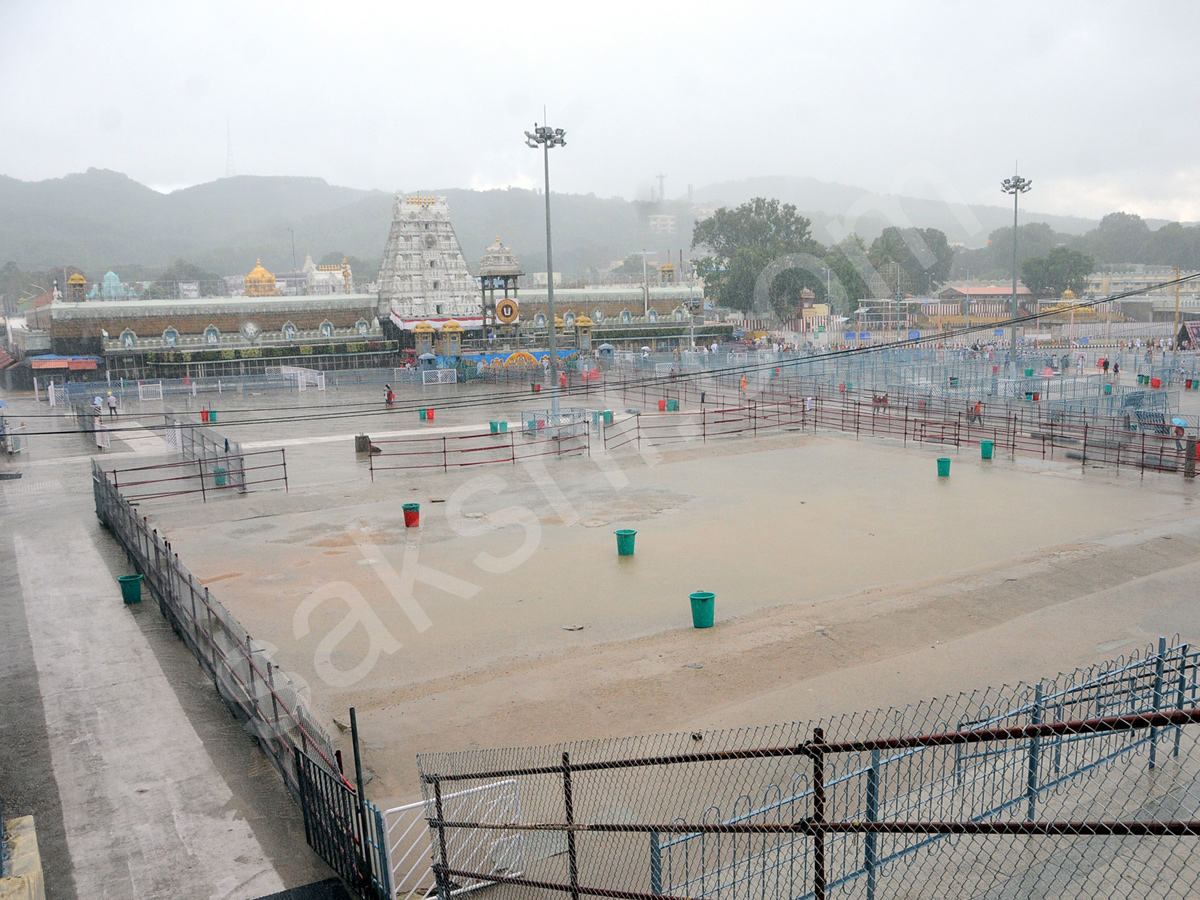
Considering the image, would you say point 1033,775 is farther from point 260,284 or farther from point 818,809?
point 260,284

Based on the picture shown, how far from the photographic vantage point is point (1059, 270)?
10625 cm

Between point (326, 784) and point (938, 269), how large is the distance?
14285cm

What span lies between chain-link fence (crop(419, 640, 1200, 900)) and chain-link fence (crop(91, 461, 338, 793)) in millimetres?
1367

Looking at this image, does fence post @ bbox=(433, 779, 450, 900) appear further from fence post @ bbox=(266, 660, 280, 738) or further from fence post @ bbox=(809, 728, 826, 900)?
fence post @ bbox=(809, 728, 826, 900)

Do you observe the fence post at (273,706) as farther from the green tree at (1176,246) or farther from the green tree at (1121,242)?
the green tree at (1121,242)

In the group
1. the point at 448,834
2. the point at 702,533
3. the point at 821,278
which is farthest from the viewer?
the point at 821,278

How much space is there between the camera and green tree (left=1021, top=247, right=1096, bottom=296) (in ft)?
347

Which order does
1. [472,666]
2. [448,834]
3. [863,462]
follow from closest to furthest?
[448,834] → [472,666] → [863,462]

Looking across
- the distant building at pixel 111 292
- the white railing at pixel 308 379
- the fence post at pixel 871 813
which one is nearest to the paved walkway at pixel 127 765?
the fence post at pixel 871 813

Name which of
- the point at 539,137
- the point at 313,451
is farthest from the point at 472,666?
the point at 539,137

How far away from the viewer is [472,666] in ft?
39.7

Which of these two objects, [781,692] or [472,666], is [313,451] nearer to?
[472,666]

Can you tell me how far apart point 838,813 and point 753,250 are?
8846 cm

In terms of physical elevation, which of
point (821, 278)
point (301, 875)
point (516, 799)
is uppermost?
point (821, 278)
